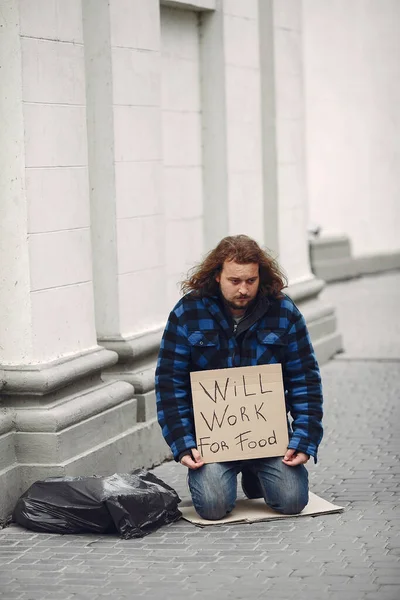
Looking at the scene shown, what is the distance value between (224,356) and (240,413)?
0.97 ft

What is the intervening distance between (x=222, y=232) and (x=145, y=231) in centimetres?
176

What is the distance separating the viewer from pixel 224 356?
21.5 feet

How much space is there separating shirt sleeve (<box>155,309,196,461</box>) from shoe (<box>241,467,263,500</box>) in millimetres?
472

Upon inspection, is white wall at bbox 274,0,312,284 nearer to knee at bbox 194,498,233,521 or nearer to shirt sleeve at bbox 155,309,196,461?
shirt sleeve at bbox 155,309,196,461

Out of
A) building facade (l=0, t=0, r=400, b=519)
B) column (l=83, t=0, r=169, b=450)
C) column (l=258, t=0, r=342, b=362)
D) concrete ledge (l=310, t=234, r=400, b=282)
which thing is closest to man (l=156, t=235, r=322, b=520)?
building facade (l=0, t=0, r=400, b=519)

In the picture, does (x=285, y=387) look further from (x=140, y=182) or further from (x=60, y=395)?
(x=140, y=182)

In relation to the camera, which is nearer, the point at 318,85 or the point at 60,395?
the point at 60,395

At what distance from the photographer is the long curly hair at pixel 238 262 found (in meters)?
6.44

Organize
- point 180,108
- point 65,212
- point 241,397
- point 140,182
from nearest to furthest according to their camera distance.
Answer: point 241,397, point 65,212, point 140,182, point 180,108

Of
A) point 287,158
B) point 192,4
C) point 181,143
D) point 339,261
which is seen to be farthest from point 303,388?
point 339,261

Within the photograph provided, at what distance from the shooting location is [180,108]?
939 cm

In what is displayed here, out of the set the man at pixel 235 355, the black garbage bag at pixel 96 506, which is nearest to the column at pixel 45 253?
the black garbage bag at pixel 96 506

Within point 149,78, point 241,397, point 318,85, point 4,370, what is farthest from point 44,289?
point 318,85

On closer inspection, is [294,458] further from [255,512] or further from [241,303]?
[241,303]
